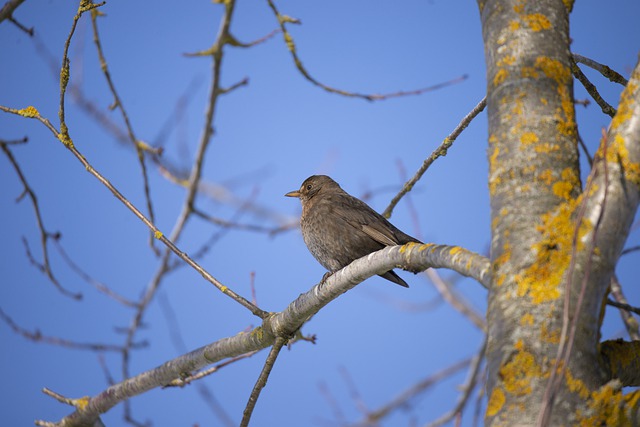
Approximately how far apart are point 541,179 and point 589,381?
1.91 feet

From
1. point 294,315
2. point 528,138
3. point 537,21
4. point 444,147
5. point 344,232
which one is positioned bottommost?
point 528,138

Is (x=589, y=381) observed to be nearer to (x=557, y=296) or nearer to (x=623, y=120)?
(x=557, y=296)

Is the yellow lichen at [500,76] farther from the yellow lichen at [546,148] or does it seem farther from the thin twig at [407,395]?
the thin twig at [407,395]

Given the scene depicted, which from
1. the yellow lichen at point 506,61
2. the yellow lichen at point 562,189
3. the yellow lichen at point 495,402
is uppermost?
the yellow lichen at point 506,61

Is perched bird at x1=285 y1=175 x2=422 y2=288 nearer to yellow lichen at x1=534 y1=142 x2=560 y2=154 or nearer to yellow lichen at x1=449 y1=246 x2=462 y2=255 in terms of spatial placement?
A: yellow lichen at x1=449 y1=246 x2=462 y2=255

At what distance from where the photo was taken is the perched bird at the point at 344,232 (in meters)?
5.19

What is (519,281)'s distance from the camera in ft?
6.16

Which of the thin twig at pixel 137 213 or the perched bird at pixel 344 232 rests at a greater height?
the perched bird at pixel 344 232

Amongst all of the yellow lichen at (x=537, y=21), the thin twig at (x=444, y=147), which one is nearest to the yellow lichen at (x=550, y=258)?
the yellow lichen at (x=537, y=21)

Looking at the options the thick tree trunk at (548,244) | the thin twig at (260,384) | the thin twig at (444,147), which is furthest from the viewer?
the thin twig at (444,147)

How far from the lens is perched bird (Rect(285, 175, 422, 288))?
5191mm

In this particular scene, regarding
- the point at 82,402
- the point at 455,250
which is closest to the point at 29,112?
the point at 82,402

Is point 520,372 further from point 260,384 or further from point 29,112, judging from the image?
point 29,112

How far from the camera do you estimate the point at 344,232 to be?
5.27 metres
